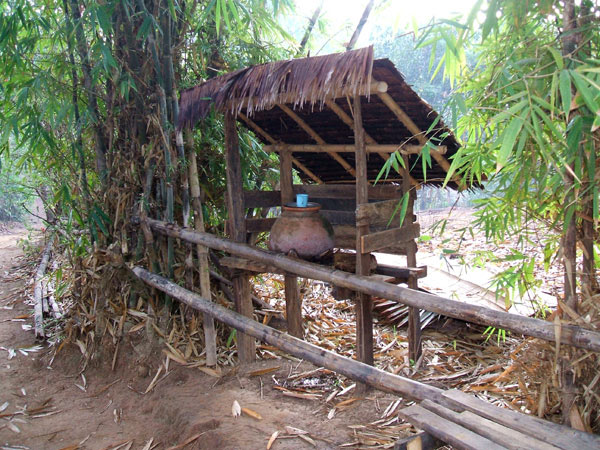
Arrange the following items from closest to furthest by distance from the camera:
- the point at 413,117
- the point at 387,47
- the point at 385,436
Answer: the point at 385,436
the point at 413,117
the point at 387,47

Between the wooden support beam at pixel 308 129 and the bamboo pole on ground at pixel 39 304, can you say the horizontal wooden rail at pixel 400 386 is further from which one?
the bamboo pole on ground at pixel 39 304

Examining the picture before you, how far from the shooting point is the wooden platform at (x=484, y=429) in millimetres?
1916

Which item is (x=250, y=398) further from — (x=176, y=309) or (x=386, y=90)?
(x=386, y=90)

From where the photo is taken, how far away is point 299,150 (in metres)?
4.38

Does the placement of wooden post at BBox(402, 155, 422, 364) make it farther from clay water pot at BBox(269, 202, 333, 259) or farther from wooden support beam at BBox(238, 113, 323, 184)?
wooden support beam at BBox(238, 113, 323, 184)

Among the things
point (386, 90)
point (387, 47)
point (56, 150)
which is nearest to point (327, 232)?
point (386, 90)

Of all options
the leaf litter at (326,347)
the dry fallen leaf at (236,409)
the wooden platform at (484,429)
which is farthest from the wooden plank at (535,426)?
the dry fallen leaf at (236,409)

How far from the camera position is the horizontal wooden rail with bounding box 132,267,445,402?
98.0 inches

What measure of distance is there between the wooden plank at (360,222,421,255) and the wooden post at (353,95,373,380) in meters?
0.04

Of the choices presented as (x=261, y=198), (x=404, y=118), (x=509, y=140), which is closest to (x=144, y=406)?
(x=261, y=198)

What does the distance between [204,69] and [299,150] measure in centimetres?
116

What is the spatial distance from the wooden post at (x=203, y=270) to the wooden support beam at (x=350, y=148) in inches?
26.5

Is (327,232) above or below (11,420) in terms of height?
above

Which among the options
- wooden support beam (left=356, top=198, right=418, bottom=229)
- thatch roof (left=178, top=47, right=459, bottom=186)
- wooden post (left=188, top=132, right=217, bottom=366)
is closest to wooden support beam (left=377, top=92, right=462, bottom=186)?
thatch roof (left=178, top=47, right=459, bottom=186)
